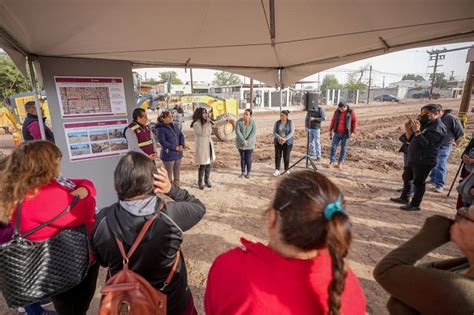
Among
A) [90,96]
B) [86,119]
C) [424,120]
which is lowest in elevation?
[424,120]

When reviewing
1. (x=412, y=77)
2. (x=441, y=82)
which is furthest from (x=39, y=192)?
(x=412, y=77)

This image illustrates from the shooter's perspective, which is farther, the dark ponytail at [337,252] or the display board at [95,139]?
the display board at [95,139]

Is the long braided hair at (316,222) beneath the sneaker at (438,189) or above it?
above

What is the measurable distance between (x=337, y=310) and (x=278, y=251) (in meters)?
0.23

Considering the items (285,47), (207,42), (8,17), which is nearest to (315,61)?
(285,47)

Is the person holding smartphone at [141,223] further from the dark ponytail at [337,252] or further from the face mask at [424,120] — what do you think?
the face mask at [424,120]

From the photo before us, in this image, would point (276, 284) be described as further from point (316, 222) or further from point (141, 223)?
point (141, 223)

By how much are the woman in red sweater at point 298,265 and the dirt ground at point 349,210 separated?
0.49ft

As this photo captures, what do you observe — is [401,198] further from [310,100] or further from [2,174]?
[2,174]

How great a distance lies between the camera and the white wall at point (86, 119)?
3333mm

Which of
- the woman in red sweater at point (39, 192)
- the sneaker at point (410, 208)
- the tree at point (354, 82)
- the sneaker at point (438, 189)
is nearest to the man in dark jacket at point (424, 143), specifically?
the sneaker at point (410, 208)

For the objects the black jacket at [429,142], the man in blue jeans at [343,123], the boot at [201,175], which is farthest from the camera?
the man in blue jeans at [343,123]

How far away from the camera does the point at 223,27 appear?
2.74m

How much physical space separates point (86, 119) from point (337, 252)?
3914 millimetres
